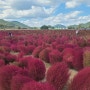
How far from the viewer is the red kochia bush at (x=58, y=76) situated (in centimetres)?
842

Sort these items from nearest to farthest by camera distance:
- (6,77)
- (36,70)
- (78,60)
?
(6,77) → (36,70) → (78,60)

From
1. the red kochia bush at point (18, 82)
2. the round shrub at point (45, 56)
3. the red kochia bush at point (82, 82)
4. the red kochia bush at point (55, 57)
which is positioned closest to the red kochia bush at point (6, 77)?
the red kochia bush at point (18, 82)

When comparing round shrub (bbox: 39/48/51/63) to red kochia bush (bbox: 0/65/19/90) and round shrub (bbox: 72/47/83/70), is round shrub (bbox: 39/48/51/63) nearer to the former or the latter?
round shrub (bbox: 72/47/83/70)

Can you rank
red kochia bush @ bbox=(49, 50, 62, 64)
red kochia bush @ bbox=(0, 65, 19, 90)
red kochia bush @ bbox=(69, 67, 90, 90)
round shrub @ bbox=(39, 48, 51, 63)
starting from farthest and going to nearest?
round shrub @ bbox=(39, 48, 51, 63) < red kochia bush @ bbox=(49, 50, 62, 64) < red kochia bush @ bbox=(0, 65, 19, 90) < red kochia bush @ bbox=(69, 67, 90, 90)

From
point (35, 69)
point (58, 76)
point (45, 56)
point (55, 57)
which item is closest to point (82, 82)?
point (58, 76)

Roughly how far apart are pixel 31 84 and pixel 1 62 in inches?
204

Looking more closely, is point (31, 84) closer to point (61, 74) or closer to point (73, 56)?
point (61, 74)

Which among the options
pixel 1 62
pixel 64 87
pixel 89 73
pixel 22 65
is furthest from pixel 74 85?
pixel 1 62

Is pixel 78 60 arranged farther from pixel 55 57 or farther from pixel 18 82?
pixel 18 82

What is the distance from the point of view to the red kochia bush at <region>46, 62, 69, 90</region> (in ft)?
27.6

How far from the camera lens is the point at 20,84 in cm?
749

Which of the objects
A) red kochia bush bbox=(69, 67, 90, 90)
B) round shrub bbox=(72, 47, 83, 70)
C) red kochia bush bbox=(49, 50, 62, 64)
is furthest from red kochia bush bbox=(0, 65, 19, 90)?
red kochia bush bbox=(49, 50, 62, 64)

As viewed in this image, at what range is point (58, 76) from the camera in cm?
848

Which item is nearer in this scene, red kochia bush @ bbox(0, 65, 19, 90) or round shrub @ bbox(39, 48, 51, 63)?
red kochia bush @ bbox(0, 65, 19, 90)
